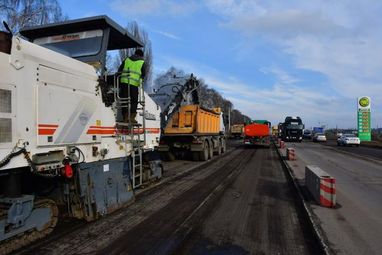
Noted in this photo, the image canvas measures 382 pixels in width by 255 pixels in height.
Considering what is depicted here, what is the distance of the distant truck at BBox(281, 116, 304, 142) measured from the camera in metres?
50.5

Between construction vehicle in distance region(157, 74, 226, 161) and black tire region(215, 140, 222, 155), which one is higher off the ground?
construction vehicle in distance region(157, 74, 226, 161)

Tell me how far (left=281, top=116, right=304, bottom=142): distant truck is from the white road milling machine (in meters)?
43.4

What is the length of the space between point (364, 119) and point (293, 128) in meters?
10.3

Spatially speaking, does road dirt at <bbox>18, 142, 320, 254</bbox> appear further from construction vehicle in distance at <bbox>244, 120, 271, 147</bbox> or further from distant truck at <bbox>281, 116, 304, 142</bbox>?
distant truck at <bbox>281, 116, 304, 142</bbox>

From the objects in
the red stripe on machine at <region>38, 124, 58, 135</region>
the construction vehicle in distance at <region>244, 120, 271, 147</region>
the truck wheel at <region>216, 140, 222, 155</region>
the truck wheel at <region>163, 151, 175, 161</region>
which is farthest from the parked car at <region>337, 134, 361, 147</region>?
the red stripe on machine at <region>38, 124, 58, 135</region>

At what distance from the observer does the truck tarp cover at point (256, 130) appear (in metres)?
34.0

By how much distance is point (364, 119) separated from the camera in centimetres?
5238

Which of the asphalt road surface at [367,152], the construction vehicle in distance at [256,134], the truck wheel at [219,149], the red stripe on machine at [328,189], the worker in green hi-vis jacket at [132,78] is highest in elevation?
the worker in green hi-vis jacket at [132,78]

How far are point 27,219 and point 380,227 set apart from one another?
579 cm

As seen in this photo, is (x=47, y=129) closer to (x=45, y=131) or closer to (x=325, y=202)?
(x=45, y=131)

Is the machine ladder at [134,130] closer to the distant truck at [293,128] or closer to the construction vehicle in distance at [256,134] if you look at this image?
the construction vehicle in distance at [256,134]

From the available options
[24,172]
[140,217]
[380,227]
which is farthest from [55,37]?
[380,227]

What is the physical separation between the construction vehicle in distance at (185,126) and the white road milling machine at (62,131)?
8677mm

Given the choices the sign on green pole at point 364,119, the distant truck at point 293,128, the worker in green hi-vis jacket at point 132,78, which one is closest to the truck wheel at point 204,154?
the worker in green hi-vis jacket at point 132,78
